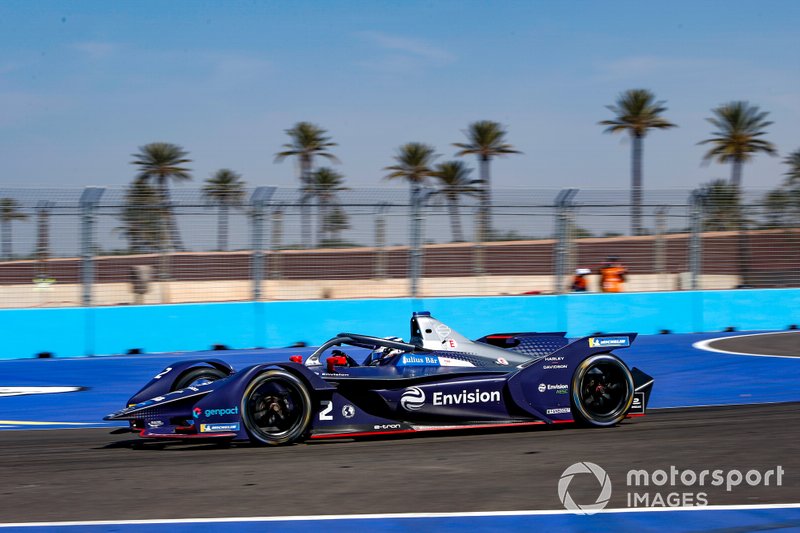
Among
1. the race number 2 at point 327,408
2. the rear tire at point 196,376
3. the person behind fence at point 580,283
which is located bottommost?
the race number 2 at point 327,408

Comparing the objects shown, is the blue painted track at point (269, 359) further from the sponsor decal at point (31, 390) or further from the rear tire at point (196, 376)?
the rear tire at point (196, 376)

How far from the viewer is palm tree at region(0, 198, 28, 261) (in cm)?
1326

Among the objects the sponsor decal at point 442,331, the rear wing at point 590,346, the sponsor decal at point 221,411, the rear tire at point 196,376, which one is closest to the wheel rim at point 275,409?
the sponsor decal at point 221,411

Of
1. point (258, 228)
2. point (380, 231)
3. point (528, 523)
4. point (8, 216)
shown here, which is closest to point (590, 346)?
point (528, 523)

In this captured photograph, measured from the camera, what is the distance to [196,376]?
318 inches

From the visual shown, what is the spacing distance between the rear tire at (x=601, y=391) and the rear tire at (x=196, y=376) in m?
3.13

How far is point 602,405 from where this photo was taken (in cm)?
794

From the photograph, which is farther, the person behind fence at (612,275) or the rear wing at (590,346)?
the person behind fence at (612,275)

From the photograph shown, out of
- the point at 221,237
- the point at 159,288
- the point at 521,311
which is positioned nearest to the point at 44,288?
the point at 159,288

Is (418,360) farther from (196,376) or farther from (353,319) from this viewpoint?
(353,319)

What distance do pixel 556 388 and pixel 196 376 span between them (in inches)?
124

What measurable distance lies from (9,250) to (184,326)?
275cm

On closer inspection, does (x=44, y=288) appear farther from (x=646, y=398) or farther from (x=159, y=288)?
(x=646, y=398)

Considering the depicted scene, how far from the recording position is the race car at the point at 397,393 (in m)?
7.16
